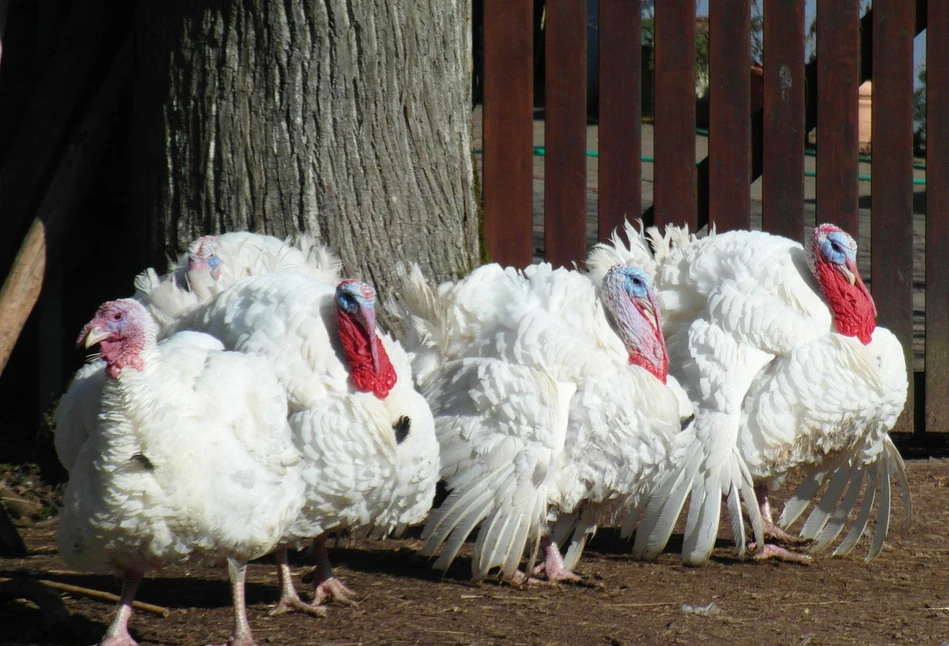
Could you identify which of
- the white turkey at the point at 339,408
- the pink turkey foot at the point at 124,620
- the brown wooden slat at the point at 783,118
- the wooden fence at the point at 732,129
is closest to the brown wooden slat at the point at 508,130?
the wooden fence at the point at 732,129

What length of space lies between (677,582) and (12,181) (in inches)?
139

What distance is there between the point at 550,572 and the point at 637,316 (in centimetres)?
106

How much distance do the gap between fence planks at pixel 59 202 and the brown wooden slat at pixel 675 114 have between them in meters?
2.51

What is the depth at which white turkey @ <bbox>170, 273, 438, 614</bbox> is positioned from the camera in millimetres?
3709

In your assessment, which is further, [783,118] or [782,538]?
[783,118]

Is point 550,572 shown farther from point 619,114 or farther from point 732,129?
point 732,129

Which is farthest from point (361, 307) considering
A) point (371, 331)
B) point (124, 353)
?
point (124, 353)

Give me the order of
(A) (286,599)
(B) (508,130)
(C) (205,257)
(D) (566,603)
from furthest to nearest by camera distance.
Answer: (B) (508,130) → (C) (205,257) → (D) (566,603) → (A) (286,599)

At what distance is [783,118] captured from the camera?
563cm

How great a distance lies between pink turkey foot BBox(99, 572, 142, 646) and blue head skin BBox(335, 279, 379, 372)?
102cm

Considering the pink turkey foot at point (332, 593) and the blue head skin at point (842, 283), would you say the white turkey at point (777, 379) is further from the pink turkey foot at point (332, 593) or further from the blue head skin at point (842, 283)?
the pink turkey foot at point (332, 593)

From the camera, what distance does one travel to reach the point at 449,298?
4688mm

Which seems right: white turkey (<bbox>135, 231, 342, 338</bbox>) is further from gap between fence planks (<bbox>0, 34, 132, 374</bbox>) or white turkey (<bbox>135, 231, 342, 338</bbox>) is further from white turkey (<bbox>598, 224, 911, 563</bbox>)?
white turkey (<bbox>598, 224, 911, 563</bbox>)

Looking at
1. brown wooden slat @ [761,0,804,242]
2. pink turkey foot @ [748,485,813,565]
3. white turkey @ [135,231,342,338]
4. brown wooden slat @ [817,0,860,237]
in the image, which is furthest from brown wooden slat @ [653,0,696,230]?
white turkey @ [135,231,342,338]
